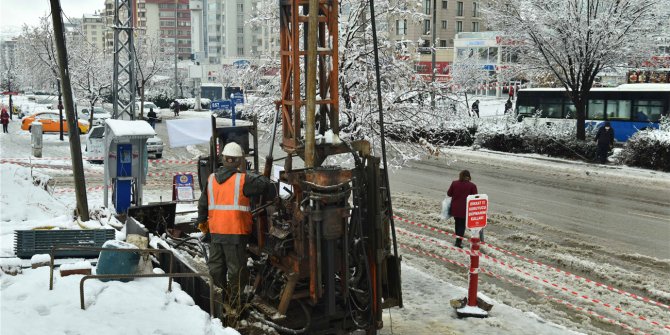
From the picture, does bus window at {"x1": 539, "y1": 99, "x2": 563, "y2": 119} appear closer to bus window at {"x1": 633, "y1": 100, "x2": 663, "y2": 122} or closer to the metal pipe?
bus window at {"x1": 633, "y1": 100, "x2": 663, "y2": 122}

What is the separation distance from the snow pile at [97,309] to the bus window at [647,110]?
26.1m

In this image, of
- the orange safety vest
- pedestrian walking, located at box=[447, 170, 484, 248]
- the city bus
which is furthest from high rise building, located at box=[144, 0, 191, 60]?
the orange safety vest

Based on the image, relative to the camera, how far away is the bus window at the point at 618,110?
28.4 meters

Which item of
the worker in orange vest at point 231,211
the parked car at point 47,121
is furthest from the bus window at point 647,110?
the parked car at point 47,121

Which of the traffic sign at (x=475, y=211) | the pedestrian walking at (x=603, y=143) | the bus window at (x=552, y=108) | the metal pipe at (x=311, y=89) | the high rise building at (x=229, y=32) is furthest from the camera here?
the high rise building at (x=229, y=32)

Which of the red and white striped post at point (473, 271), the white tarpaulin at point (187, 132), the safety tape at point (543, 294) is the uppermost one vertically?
the white tarpaulin at point (187, 132)

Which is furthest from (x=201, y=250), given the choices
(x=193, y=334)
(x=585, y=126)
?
(x=585, y=126)

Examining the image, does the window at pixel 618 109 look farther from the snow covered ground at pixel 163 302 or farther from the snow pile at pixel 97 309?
the snow pile at pixel 97 309

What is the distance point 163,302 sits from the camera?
584 centimetres

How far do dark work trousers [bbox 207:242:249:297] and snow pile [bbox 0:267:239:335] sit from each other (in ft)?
3.52

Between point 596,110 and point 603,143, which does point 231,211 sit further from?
point 596,110

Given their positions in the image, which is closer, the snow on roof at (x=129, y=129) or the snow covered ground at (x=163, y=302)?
the snow covered ground at (x=163, y=302)

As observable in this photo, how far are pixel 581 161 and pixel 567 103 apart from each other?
6.75 m

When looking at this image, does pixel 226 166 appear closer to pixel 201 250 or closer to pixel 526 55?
pixel 201 250
